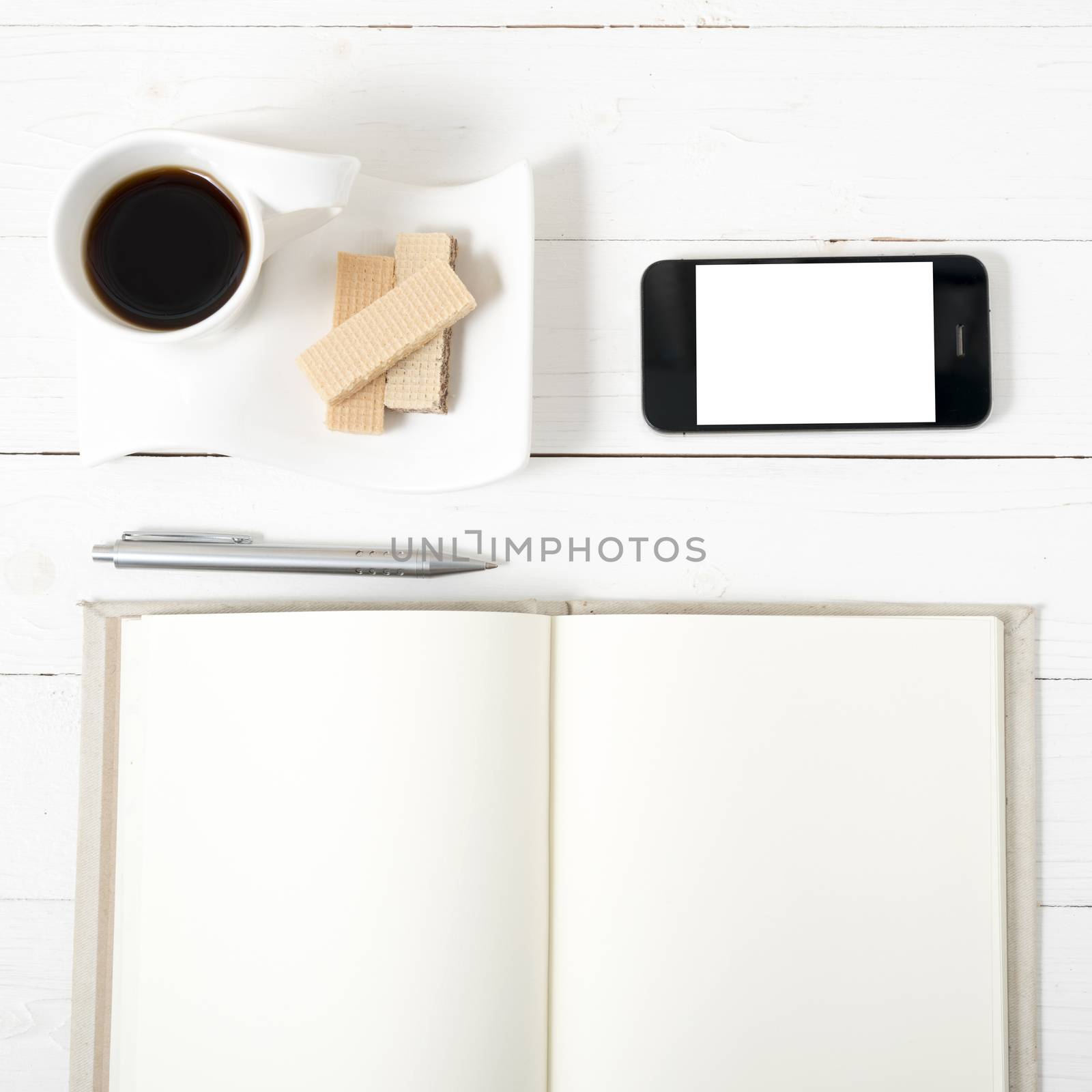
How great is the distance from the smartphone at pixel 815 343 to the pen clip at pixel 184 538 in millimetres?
261

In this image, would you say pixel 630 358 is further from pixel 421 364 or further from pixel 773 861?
pixel 773 861

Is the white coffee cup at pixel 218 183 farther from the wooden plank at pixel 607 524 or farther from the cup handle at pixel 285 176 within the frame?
the wooden plank at pixel 607 524

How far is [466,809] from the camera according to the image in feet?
1.44

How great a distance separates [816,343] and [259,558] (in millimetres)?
364

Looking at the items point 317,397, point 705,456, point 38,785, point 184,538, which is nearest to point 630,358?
point 705,456

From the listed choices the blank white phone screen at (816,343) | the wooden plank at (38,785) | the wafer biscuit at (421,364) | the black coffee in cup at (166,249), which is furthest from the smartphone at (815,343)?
the wooden plank at (38,785)

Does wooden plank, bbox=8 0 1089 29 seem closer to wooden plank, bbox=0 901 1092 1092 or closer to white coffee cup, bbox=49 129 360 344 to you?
white coffee cup, bbox=49 129 360 344

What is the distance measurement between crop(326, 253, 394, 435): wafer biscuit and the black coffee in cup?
6 cm

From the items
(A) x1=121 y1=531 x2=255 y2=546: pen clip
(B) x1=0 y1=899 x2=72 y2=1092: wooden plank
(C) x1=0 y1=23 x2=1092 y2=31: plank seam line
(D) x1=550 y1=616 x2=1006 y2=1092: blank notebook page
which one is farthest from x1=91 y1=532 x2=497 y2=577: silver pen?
(C) x1=0 y1=23 x2=1092 y2=31: plank seam line

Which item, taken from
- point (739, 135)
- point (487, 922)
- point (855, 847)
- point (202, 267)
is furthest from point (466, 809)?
point (739, 135)

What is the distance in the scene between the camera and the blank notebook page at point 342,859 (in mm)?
430

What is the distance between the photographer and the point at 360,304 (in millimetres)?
489

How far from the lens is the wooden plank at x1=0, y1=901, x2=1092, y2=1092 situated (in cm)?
50

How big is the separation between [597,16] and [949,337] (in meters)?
0.30
